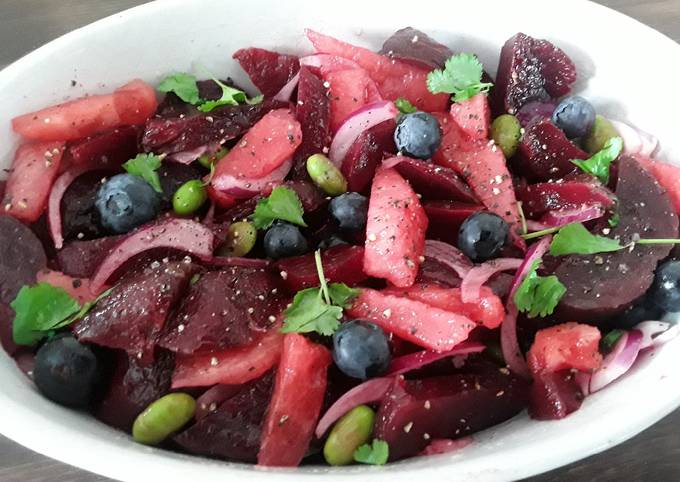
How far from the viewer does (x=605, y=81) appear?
216 cm

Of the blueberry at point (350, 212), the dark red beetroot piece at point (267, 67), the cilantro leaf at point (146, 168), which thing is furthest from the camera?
the dark red beetroot piece at point (267, 67)

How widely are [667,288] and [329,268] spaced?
0.77 m

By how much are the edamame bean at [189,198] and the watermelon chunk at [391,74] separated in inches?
22.7

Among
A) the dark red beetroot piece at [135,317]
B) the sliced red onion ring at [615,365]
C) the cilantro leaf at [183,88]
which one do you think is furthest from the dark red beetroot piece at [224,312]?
the sliced red onion ring at [615,365]

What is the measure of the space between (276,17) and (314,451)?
1254 millimetres

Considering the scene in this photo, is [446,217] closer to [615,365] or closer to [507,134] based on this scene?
[507,134]

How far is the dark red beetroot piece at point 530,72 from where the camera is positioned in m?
2.10

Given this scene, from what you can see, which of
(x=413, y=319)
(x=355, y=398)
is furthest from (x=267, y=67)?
(x=355, y=398)

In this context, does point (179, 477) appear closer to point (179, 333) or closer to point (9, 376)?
point (179, 333)

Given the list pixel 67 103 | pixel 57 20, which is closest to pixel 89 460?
pixel 67 103

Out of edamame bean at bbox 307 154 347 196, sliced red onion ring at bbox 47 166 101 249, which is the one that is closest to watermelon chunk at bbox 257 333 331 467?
edamame bean at bbox 307 154 347 196

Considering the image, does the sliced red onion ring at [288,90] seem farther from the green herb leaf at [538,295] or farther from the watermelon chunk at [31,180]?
the green herb leaf at [538,295]

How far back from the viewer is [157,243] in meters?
1.78

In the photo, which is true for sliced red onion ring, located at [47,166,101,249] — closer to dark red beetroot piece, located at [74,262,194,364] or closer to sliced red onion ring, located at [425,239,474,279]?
dark red beetroot piece, located at [74,262,194,364]
